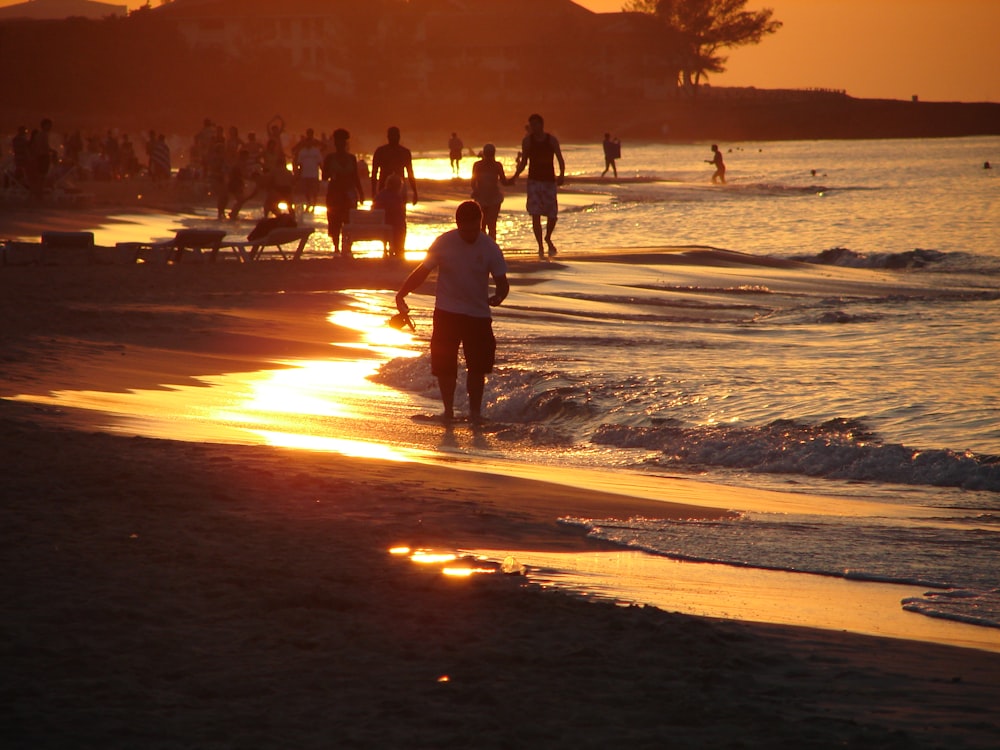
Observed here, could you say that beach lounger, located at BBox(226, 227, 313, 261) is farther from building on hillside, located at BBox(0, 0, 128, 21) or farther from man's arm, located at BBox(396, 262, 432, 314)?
building on hillside, located at BBox(0, 0, 128, 21)

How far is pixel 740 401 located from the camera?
390 inches

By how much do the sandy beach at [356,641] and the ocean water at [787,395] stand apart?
3.02ft

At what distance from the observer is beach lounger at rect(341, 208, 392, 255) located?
1928 cm

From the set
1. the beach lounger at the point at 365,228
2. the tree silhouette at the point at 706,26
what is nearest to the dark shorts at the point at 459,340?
the beach lounger at the point at 365,228

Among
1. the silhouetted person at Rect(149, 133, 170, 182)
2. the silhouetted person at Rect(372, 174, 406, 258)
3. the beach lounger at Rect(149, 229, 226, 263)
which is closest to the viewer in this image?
the beach lounger at Rect(149, 229, 226, 263)

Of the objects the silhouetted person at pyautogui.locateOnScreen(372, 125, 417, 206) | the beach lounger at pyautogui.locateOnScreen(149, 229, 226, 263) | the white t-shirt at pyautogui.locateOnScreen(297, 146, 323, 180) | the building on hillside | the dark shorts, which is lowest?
the dark shorts

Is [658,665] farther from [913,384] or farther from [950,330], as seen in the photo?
[950,330]

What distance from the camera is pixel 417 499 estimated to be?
5.89 metres

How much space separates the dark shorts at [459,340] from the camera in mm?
8969

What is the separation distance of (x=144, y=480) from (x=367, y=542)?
51.1 inches

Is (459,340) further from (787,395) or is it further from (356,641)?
(356,641)

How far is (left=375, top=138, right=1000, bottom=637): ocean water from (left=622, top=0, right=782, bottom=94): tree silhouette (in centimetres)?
13581

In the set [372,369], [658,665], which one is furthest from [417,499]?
[372,369]

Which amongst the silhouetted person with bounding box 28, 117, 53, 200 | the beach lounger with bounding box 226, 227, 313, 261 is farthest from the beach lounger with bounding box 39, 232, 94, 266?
the silhouetted person with bounding box 28, 117, 53, 200
